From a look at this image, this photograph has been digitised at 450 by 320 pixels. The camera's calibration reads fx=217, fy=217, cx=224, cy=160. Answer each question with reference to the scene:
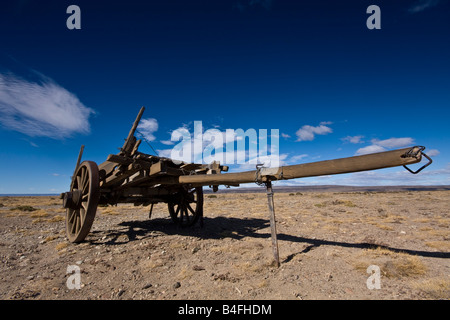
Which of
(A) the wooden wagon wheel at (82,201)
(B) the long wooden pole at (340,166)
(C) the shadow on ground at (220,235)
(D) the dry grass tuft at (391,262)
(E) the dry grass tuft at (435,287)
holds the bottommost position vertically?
(C) the shadow on ground at (220,235)

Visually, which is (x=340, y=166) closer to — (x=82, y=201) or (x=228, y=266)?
(x=228, y=266)

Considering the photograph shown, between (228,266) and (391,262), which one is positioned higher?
(391,262)

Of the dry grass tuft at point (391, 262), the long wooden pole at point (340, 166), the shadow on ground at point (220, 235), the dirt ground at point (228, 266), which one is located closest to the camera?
the long wooden pole at point (340, 166)

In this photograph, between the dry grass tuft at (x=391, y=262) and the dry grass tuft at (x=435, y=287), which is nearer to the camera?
the dry grass tuft at (x=435, y=287)

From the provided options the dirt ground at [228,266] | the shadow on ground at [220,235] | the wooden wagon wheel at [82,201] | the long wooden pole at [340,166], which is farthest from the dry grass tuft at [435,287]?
the wooden wagon wheel at [82,201]

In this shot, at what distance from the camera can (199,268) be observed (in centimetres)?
437

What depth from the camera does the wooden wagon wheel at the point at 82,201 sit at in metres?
5.29

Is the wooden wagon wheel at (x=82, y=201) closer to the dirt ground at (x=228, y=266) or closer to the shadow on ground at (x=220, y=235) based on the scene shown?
the dirt ground at (x=228, y=266)

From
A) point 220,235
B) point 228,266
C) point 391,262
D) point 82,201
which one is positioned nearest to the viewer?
point 391,262

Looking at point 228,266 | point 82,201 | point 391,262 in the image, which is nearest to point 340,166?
point 391,262

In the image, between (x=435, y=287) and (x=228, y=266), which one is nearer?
(x=435, y=287)

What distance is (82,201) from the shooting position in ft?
20.0
